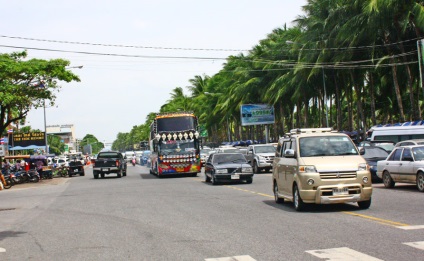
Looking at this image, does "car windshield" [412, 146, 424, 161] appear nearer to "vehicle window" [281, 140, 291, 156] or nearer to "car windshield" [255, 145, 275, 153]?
"vehicle window" [281, 140, 291, 156]

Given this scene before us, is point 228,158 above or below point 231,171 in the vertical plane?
above

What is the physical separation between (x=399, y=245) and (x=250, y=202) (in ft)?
27.6

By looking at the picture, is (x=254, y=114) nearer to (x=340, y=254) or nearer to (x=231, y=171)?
(x=231, y=171)

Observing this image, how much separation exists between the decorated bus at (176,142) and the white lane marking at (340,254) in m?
26.8

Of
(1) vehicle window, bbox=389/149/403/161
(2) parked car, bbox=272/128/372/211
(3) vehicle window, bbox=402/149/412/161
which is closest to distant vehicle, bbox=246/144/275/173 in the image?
(1) vehicle window, bbox=389/149/403/161

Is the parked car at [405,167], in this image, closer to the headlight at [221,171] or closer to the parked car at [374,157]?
the parked car at [374,157]

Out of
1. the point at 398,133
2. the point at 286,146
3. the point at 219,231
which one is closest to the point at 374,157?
the point at 398,133

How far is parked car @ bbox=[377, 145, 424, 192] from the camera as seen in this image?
61.8ft

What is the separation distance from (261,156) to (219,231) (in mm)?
24608

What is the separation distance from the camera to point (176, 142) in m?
35.5

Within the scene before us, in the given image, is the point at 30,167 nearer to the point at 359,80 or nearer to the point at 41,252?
the point at 359,80

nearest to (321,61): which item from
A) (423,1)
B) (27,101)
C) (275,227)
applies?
(423,1)

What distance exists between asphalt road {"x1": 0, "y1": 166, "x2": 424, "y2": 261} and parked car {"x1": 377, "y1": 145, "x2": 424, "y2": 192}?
1.08 m

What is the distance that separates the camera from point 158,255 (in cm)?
895
